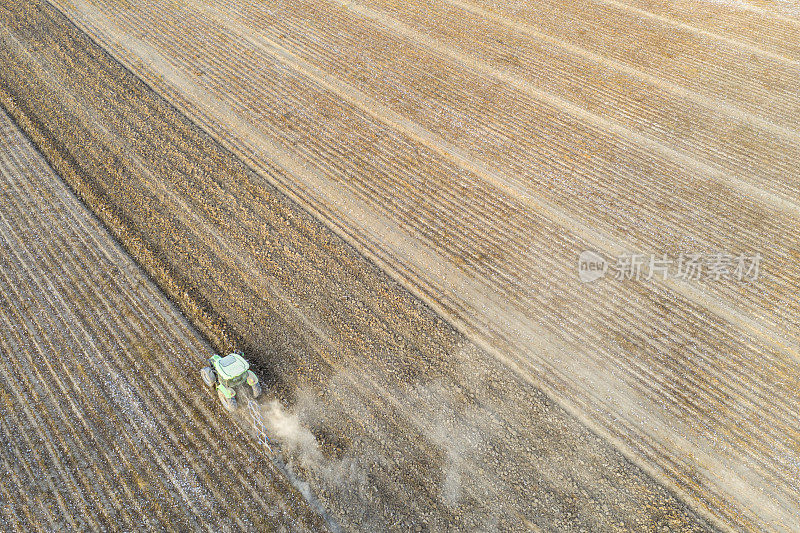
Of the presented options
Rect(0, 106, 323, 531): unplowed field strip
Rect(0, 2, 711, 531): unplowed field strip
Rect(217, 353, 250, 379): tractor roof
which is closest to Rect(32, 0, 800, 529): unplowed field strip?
Rect(0, 2, 711, 531): unplowed field strip

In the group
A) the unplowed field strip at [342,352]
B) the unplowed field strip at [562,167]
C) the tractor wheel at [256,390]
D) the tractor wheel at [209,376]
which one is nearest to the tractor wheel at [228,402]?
the tractor wheel at [209,376]

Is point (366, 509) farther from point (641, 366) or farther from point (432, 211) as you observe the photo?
point (432, 211)

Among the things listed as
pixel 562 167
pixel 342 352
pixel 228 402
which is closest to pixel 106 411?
pixel 228 402

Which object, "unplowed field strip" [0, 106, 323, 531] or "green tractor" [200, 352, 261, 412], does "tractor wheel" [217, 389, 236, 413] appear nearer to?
"green tractor" [200, 352, 261, 412]

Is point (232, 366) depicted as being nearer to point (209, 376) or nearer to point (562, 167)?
point (209, 376)

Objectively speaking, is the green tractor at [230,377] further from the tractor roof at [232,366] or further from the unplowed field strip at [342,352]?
the unplowed field strip at [342,352]

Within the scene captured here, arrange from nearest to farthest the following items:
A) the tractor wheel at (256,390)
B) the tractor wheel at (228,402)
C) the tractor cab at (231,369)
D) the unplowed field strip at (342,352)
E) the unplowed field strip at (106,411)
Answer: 1. the unplowed field strip at (106,411)
2. the unplowed field strip at (342,352)
3. the tractor cab at (231,369)
4. the tractor wheel at (228,402)
5. the tractor wheel at (256,390)

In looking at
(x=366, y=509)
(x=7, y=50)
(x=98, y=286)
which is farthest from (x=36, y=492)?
(x=7, y=50)
